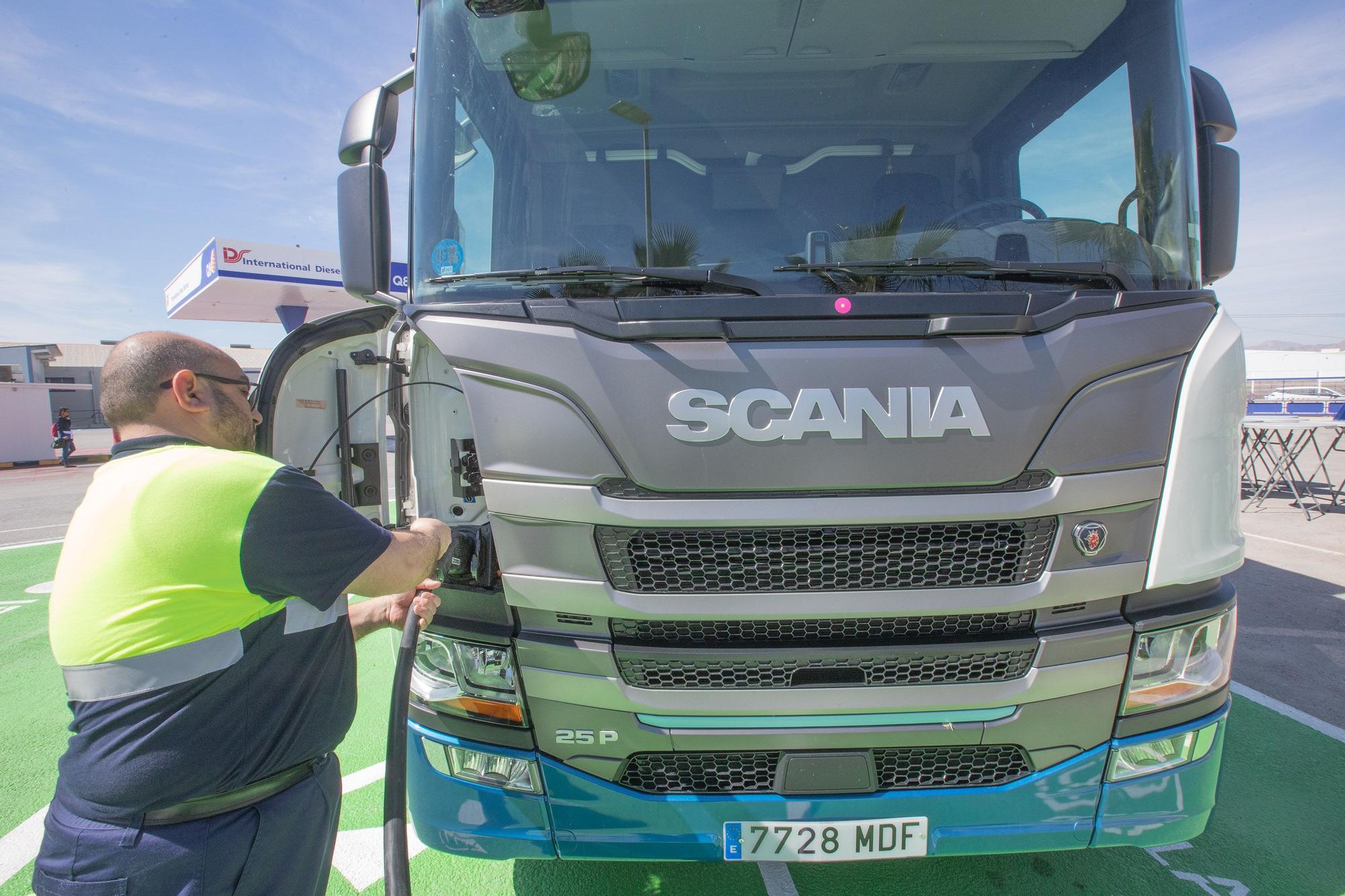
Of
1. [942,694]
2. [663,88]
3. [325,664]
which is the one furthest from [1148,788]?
[663,88]

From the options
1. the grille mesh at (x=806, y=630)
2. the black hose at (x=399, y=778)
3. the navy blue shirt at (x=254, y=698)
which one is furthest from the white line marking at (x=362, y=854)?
the grille mesh at (x=806, y=630)

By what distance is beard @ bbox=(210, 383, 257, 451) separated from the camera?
5.58ft

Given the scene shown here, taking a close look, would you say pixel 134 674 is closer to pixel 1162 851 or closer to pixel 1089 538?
pixel 1089 538

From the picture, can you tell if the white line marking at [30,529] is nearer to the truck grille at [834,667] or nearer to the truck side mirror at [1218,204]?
the truck grille at [834,667]

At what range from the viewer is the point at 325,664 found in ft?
5.66

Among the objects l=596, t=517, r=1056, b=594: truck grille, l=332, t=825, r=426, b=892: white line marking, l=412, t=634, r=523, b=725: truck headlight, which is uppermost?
l=596, t=517, r=1056, b=594: truck grille

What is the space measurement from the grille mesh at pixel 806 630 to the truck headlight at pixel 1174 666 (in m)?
0.35

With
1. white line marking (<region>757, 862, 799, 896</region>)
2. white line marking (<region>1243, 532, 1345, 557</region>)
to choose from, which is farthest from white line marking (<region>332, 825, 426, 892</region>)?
white line marking (<region>1243, 532, 1345, 557</region>)

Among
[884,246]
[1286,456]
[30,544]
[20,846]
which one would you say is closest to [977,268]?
[884,246]

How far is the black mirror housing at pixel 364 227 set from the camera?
2180 mm

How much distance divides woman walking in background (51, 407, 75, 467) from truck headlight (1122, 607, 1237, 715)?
26530mm

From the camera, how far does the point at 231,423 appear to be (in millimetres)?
1731

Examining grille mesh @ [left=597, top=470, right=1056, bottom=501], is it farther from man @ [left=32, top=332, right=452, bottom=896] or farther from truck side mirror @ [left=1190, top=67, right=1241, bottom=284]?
truck side mirror @ [left=1190, top=67, right=1241, bottom=284]

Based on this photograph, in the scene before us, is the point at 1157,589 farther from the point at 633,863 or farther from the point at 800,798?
the point at 633,863
